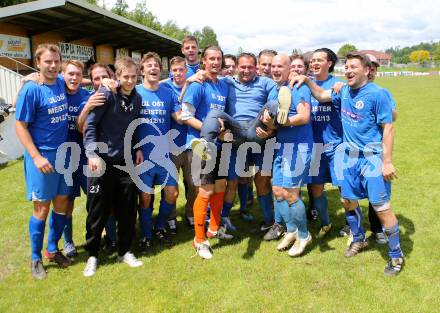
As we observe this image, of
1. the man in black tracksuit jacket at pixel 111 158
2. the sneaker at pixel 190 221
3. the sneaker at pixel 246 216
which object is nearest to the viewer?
the man in black tracksuit jacket at pixel 111 158

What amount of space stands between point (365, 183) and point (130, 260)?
100 inches

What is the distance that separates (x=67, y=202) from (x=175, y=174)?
1219mm

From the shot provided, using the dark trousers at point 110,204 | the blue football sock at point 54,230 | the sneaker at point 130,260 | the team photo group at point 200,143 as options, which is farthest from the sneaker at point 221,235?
the blue football sock at point 54,230

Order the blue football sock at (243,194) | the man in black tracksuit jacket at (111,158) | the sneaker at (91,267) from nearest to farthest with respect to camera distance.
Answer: the man in black tracksuit jacket at (111,158)
the sneaker at (91,267)
the blue football sock at (243,194)

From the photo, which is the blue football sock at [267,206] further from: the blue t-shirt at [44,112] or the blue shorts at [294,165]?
the blue t-shirt at [44,112]

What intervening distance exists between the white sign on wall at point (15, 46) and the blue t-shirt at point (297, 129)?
12.4m

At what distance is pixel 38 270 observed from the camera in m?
3.92

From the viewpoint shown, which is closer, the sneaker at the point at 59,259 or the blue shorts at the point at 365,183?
the blue shorts at the point at 365,183

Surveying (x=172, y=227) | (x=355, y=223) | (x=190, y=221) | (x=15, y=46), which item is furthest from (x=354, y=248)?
(x=15, y=46)

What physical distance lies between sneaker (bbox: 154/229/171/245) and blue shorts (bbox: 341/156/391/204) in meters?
2.13

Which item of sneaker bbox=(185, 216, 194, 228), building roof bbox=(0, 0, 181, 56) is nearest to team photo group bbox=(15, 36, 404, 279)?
sneaker bbox=(185, 216, 194, 228)

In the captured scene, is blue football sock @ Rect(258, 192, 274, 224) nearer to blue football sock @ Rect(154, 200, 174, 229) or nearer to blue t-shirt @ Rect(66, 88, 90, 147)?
blue football sock @ Rect(154, 200, 174, 229)

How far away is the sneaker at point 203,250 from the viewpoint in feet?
14.0

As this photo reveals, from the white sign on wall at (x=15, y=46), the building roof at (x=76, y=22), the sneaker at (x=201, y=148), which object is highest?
the building roof at (x=76, y=22)
